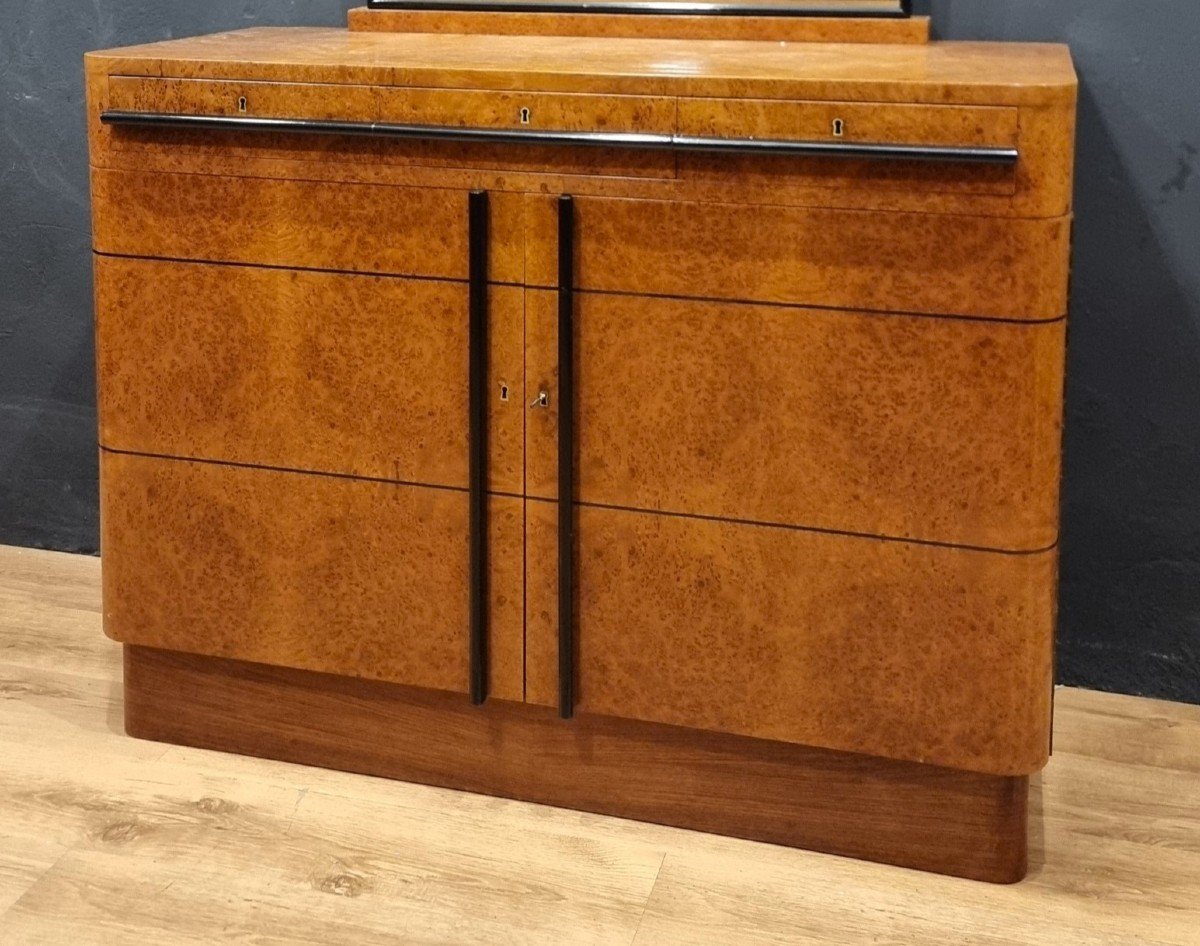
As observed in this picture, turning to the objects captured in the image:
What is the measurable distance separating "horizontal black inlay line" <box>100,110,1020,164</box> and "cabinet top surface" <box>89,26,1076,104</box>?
0.05 m

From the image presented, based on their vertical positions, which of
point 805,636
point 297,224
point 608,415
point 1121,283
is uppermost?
point 297,224

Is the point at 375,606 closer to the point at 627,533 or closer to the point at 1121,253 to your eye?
the point at 627,533

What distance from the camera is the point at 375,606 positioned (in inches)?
85.3

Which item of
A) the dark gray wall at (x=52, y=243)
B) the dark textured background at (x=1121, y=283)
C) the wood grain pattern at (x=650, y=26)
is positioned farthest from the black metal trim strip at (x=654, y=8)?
the dark gray wall at (x=52, y=243)

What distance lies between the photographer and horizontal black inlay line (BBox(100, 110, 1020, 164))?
1811mm

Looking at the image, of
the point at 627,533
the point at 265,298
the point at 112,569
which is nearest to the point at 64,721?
the point at 112,569

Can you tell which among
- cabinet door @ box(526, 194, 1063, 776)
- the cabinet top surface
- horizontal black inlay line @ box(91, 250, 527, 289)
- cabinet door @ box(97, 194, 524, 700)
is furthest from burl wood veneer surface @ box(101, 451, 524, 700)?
the cabinet top surface

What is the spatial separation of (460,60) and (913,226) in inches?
23.7

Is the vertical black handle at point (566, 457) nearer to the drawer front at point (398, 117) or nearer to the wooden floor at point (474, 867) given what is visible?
the drawer front at point (398, 117)

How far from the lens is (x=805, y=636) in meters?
2.00

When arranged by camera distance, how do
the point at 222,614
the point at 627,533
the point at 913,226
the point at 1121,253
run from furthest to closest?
the point at 1121,253, the point at 222,614, the point at 627,533, the point at 913,226

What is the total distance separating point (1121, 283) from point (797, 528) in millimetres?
745

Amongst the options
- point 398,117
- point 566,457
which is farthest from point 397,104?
point 566,457

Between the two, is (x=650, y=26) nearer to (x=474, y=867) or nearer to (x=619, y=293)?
(x=619, y=293)
